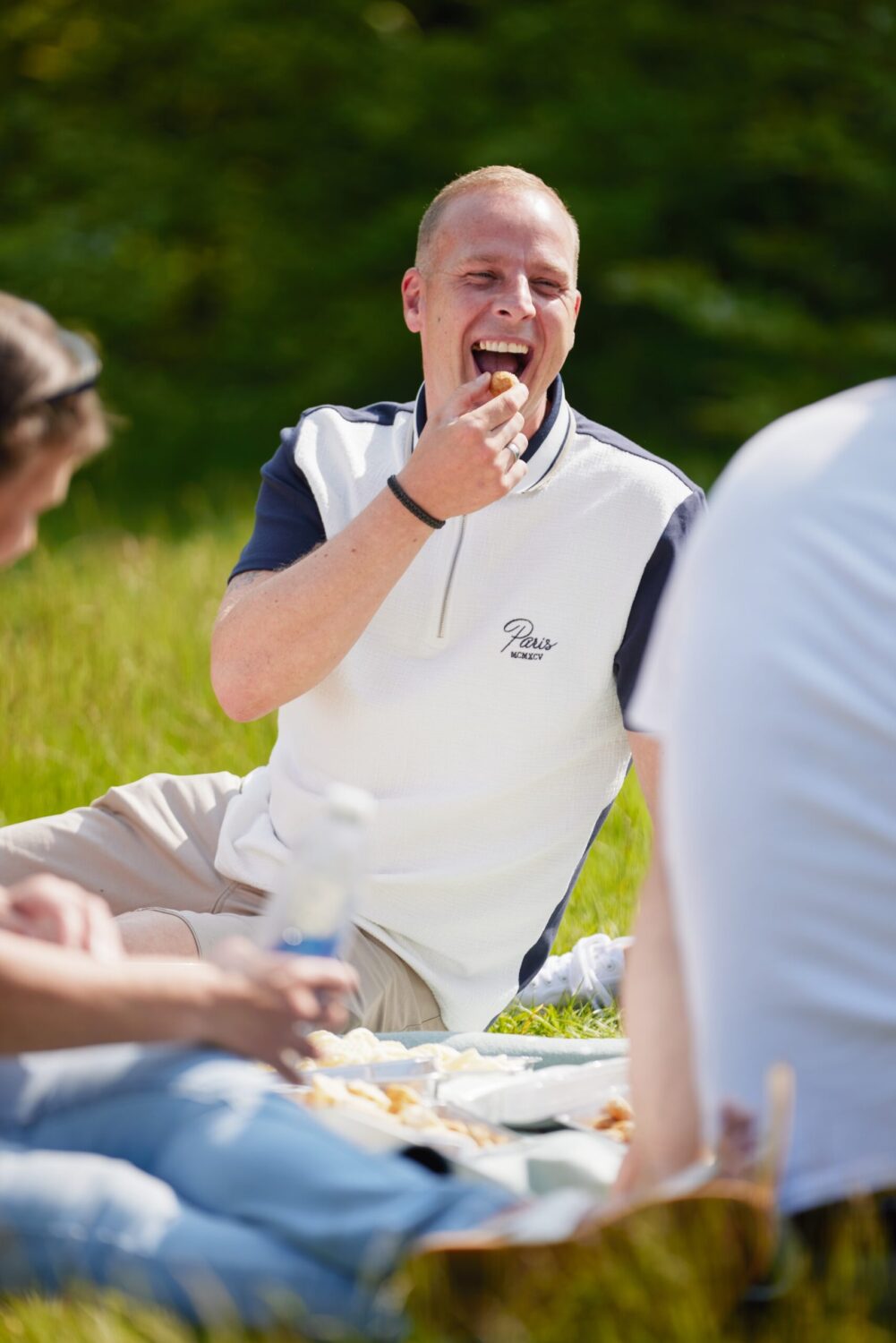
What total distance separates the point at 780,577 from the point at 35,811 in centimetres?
323

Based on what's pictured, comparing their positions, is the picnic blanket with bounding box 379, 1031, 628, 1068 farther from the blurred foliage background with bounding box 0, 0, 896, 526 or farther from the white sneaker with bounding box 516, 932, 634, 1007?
the blurred foliage background with bounding box 0, 0, 896, 526

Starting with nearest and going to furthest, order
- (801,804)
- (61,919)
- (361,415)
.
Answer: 1. (801,804)
2. (61,919)
3. (361,415)

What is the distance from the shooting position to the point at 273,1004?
1.96 metres

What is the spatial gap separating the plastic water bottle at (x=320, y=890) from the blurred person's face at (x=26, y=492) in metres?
0.50

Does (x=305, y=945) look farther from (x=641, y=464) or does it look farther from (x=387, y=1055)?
(x=641, y=464)

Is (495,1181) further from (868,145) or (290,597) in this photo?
(868,145)

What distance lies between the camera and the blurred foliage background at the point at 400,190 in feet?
38.3

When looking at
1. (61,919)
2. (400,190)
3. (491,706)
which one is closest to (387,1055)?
(491,706)

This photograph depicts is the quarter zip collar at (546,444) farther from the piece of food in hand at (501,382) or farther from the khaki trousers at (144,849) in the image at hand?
the khaki trousers at (144,849)

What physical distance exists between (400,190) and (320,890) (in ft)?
39.6

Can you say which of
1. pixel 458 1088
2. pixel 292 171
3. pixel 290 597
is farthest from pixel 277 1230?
pixel 292 171

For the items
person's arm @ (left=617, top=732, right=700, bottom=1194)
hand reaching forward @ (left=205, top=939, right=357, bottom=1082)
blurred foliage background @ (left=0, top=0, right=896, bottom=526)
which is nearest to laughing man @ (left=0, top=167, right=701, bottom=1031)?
hand reaching forward @ (left=205, top=939, right=357, bottom=1082)

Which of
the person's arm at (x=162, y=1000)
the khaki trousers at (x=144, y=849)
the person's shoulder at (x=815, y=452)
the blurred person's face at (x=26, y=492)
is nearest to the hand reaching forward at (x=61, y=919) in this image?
the person's arm at (x=162, y=1000)

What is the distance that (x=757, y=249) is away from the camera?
11781 millimetres
